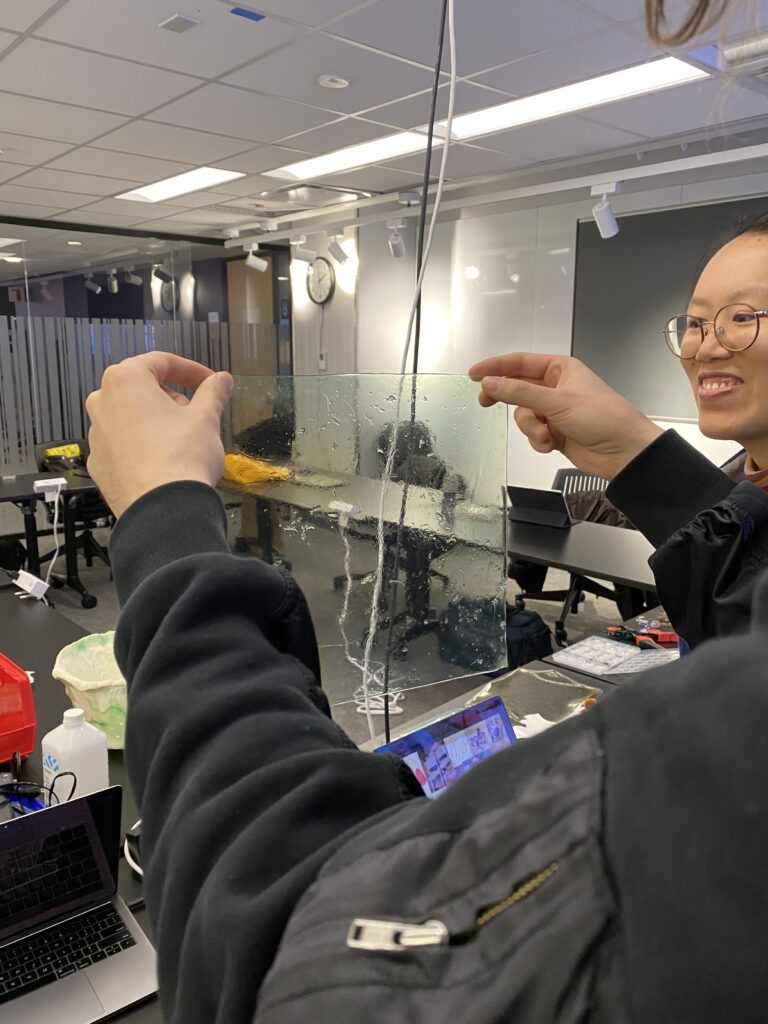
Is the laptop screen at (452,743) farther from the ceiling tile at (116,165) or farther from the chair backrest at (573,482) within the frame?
the ceiling tile at (116,165)

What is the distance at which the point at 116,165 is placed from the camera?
445cm

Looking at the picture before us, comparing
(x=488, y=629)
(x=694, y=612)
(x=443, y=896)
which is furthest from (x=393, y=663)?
(x=443, y=896)

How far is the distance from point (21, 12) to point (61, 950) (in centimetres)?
288

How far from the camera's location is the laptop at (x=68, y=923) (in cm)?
85

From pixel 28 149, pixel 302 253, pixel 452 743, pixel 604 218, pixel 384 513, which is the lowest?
pixel 452 743

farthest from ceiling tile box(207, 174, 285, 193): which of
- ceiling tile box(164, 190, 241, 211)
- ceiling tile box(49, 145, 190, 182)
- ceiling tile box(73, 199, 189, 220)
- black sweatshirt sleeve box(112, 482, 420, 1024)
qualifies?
black sweatshirt sleeve box(112, 482, 420, 1024)

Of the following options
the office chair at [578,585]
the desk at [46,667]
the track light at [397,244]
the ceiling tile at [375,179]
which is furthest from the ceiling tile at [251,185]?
the desk at [46,667]

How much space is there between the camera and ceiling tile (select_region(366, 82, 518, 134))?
3271 millimetres

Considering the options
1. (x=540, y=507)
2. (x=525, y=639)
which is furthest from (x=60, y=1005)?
(x=540, y=507)

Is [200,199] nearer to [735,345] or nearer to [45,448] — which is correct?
[45,448]

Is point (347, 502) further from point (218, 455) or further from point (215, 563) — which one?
point (215, 563)

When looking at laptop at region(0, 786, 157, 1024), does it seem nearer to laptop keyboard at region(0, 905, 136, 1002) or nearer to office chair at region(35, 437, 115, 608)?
laptop keyboard at region(0, 905, 136, 1002)

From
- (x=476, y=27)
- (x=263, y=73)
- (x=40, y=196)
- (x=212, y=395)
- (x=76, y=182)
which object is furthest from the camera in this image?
(x=40, y=196)

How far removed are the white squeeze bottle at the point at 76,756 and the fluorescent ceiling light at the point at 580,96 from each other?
321 centimetres
